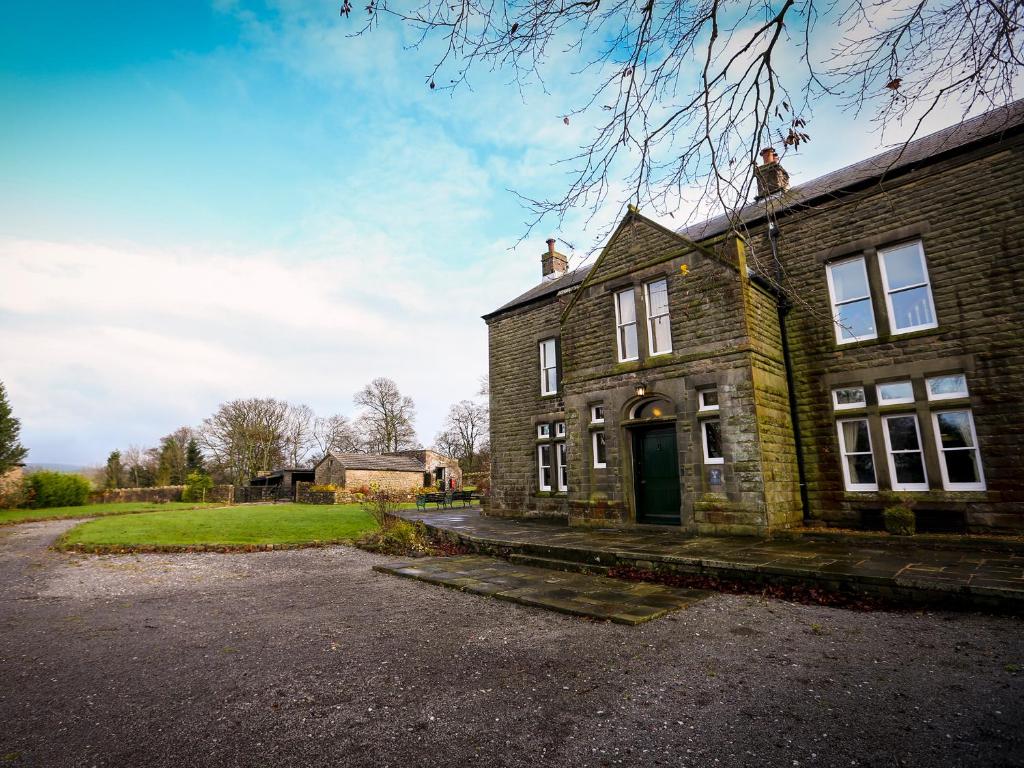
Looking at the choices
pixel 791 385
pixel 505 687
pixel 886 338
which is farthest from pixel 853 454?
pixel 505 687

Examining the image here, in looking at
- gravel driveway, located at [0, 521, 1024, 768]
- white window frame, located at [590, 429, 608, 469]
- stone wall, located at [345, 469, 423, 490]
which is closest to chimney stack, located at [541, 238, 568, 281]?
white window frame, located at [590, 429, 608, 469]

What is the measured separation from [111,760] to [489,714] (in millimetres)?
2357

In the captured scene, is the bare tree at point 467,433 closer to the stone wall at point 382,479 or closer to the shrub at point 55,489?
the stone wall at point 382,479

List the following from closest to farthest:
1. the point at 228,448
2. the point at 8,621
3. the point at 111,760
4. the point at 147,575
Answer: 1. the point at 111,760
2. the point at 8,621
3. the point at 147,575
4. the point at 228,448

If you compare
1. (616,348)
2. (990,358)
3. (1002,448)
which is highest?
(616,348)

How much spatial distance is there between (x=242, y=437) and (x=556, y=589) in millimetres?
50551

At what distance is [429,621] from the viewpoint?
5.97m

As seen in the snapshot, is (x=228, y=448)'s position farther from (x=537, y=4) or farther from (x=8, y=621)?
(x=537, y=4)

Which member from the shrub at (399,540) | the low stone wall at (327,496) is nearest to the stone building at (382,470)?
the low stone wall at (327,496)

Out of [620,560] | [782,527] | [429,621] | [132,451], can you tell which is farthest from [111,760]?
[132,451]

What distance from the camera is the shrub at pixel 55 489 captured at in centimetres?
3219

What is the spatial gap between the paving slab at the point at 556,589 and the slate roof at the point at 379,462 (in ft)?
103

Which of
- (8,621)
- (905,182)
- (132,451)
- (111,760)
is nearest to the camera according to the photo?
(111,760)

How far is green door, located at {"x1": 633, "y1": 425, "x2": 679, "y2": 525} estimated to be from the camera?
11586mm
